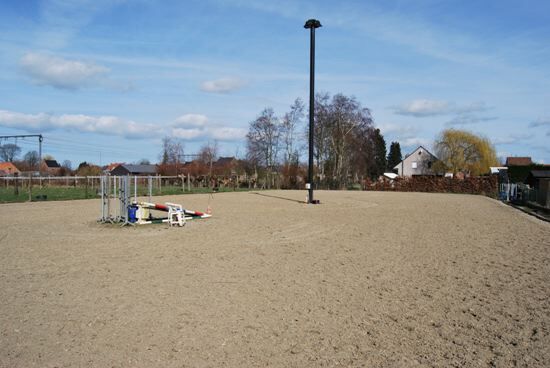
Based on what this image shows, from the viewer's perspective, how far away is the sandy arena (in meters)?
4.37

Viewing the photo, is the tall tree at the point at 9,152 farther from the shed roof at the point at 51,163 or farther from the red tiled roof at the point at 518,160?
the red tiled roof at the point at 518,160

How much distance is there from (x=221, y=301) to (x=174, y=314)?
0.75 m

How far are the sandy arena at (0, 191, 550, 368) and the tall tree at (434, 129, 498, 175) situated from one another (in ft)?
204

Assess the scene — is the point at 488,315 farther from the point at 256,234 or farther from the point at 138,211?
the point at 138,211

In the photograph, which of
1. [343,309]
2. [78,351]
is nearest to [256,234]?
[343,309]

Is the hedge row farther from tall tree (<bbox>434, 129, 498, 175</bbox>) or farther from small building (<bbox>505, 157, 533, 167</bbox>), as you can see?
small building (<bbox>505, 157, 533, 167</bbox>)

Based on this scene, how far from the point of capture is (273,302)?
6.11 metres

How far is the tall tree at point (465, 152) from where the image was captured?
69.8 m

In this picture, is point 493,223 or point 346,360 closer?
point 346,360

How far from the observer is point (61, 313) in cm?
562

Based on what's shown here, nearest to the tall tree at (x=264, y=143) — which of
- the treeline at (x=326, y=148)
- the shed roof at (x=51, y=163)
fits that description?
the treeline at (x=326, y=148)

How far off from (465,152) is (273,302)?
70.7 m

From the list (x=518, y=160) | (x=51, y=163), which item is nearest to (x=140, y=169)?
(x=51, y=163)

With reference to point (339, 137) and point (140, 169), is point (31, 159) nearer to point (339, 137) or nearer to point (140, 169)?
point (140, 169)
